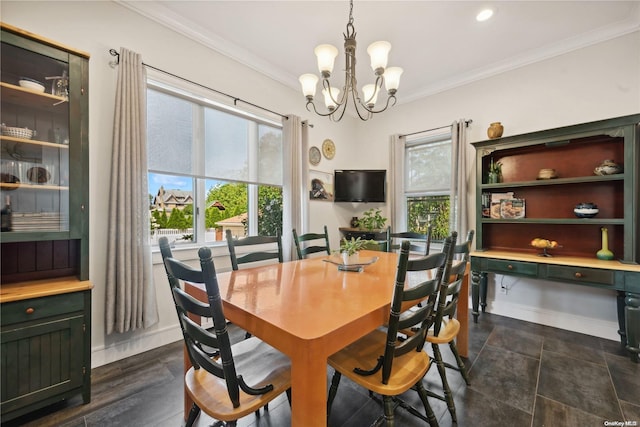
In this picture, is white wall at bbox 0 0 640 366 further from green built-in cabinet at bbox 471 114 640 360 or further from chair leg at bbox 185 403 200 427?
chair leg at bbox 185 403 200 427

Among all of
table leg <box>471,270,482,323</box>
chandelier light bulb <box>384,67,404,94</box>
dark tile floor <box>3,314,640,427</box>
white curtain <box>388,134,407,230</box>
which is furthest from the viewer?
white curtain <box>388,134,407,230</box>

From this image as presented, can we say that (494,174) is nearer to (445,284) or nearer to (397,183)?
(397,183)

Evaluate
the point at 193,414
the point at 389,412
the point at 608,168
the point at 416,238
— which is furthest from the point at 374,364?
the point at 608,168

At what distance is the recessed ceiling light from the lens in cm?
228

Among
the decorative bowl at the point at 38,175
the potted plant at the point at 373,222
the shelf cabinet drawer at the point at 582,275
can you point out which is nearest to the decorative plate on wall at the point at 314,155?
the potted plant at the point at 373,222

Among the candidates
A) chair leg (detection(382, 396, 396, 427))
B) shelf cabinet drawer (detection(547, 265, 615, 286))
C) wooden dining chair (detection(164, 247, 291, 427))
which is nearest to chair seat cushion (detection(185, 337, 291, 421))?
wooden dining chair (detection(164, 247, 291, 427))

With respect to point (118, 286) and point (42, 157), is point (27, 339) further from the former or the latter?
point (42, 157)

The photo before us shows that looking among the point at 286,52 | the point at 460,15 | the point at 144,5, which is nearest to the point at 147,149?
the point at 144,5

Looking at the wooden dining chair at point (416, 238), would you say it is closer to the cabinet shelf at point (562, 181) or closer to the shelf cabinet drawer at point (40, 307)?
the cabinet shelf at point (562, 181)

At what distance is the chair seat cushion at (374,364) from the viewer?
1091 mm

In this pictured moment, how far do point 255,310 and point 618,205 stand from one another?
357cm

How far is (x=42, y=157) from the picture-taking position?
1659 mm

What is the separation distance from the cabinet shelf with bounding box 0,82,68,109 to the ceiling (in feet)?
3.73

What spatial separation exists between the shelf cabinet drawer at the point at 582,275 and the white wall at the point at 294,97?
0.56 metres
